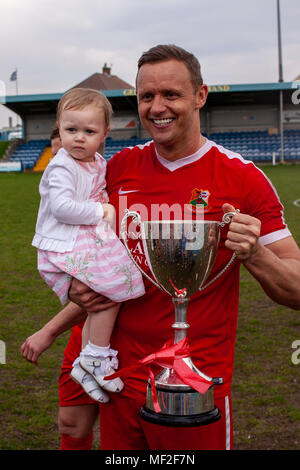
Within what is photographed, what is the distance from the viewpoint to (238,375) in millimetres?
4809

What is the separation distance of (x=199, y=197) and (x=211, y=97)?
32.4 m

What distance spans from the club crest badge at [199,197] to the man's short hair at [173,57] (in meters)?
0.36

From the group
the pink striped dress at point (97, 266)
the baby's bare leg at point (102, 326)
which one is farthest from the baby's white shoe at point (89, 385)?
the pink striped dress at point (97, 266)

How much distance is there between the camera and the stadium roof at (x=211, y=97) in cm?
3144

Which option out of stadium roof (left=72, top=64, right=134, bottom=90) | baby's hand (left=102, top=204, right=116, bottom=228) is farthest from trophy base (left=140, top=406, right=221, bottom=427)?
stadium roof (left=72, top=64, right=134, bottom=90)

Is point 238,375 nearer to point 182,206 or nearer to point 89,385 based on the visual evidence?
point 89,385

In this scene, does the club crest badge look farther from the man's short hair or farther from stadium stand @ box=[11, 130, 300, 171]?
stadium stand @ box=[11, 130, 300, 171]

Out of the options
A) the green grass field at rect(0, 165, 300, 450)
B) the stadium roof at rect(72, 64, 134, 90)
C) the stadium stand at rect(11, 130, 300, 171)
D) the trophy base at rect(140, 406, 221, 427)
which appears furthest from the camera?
the stadium roof at rect(72, 64, 134, 90)

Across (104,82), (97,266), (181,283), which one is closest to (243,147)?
(104,82)

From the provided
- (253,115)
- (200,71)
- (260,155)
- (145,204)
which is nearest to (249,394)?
(145,204)

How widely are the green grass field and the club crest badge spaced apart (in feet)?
7.54

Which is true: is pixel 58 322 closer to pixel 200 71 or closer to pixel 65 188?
pixel 65 188

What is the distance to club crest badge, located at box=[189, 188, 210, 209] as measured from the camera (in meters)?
1.99
